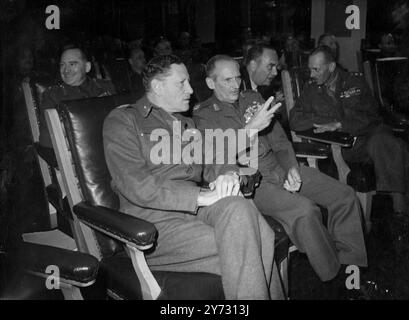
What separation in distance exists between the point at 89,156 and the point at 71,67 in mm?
1273

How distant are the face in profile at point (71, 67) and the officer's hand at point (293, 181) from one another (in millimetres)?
1568

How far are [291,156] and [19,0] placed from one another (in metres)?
1.73

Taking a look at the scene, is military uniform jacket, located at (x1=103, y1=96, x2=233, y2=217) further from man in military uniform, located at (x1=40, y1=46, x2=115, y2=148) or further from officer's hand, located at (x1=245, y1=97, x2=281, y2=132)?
man in military uniform, located at (x1=40, y1=46, x2=115, y2=148)

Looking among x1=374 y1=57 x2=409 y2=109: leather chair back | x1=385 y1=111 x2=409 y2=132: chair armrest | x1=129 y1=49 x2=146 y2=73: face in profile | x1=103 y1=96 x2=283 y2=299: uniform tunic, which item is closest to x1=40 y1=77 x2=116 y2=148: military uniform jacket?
x1=103 y1=96 x2=283 y2=299: uniform tunic

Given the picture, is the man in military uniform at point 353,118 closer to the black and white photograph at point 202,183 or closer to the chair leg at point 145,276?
the black and white photograph at point 202,183

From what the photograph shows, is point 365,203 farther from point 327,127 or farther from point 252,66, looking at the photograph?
point 252,66

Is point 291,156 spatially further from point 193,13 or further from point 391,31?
point 193,13

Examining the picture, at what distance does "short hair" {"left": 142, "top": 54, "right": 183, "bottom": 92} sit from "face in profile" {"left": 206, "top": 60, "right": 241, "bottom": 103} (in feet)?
1.43

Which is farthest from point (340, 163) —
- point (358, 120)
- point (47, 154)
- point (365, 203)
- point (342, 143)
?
point (47, 154)

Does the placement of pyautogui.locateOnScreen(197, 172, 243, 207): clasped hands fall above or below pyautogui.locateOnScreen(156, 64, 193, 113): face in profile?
below

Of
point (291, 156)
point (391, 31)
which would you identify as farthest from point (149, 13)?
point (291, 156)

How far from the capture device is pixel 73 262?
3.80 feet

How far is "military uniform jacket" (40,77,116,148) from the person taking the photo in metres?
2.30
